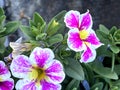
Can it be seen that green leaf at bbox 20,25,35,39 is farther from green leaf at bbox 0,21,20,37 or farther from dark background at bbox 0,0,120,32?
dark background at bbox 0,0,120,32

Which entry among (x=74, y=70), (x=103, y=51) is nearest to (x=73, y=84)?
(x=74, y=70)

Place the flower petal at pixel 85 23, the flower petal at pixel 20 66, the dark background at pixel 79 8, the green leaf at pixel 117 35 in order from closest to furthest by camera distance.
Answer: the flower petal at pixel 20 66, the flower petal at pixel 85 23, the green leaf at pixel 117 35, the dark background at pixel 79 8

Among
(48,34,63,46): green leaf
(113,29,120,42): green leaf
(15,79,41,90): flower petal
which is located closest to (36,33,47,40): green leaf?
(48,34,63,46): green leaf

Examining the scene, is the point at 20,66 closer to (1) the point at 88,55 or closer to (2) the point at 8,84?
(2) the point at 8,84

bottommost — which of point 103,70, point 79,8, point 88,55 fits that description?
point 79,8

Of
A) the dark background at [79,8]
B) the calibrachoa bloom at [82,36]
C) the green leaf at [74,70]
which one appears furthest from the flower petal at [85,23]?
the dark background at [79,8]

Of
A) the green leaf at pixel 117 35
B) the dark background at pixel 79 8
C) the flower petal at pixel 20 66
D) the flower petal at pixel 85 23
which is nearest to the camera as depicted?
the flower petal at pixel 20 66

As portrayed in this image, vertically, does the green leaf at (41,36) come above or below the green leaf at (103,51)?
above

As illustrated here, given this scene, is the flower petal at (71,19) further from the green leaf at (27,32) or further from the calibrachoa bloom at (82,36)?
the green leaf at (27,32)
